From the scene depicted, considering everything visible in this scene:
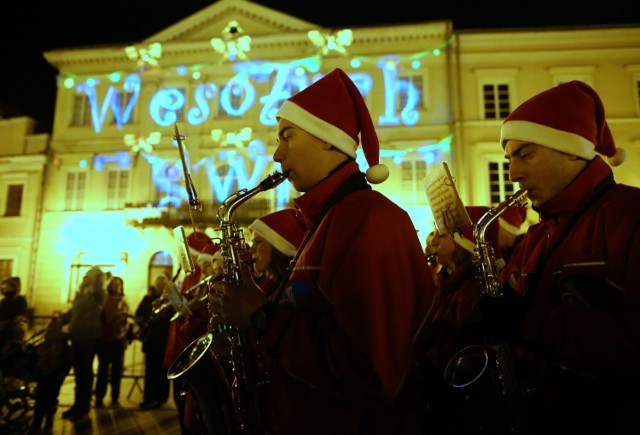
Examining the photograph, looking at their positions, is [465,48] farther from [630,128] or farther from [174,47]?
[174,47]

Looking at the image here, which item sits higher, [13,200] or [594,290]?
[13,200]

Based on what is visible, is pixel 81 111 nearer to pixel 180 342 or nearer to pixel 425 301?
pixel 180 342

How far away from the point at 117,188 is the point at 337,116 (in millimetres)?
21631

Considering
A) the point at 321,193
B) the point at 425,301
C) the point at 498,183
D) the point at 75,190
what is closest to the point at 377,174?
the point at 321,193

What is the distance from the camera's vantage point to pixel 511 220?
18.2 feet

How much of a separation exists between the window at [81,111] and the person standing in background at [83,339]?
17282 millimetres

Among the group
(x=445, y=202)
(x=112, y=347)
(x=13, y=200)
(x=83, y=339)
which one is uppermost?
(x=13, y=200)

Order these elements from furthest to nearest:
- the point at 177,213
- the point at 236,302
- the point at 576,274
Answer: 1. the point at 177,213
2. the point at 576,274
3. the point at 236,302

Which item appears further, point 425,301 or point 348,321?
point 425,301

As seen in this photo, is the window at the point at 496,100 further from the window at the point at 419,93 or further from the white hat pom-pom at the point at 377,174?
the white hat pom-pom at the point at 377,174

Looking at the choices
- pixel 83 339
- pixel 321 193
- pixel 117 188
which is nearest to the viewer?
pixel 321 193

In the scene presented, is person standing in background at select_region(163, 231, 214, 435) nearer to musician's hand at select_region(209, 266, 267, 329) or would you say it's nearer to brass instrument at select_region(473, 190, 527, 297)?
musician's hand at select_region(209, 266, 267, 329)

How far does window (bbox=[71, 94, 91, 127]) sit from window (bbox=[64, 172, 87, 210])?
8.41ft

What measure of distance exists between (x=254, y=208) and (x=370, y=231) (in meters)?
18.7
